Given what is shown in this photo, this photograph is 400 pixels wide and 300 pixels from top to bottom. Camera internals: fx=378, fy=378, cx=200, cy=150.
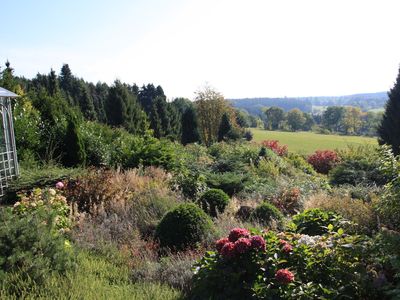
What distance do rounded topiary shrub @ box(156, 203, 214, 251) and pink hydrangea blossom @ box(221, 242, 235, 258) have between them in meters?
1.60

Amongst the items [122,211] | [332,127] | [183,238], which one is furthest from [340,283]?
[332,127]

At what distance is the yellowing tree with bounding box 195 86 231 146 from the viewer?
A: 38.8 metres

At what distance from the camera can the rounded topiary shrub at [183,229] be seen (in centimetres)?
496

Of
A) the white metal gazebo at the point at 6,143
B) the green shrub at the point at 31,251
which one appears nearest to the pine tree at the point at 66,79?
the white metal gazebo at the point at 6,143

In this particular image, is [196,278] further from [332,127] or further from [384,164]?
[332,127]

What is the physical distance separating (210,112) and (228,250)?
36.1 metres

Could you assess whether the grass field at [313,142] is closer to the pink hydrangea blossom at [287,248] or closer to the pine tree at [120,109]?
the pine tree at [120,109]

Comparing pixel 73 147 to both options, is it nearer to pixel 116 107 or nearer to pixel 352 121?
pixel 116 107

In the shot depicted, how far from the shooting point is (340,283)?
3074mm

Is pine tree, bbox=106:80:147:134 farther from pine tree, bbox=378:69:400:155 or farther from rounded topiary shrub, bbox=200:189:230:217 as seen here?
rounded topiary shrub, bbox=200:189:230:217

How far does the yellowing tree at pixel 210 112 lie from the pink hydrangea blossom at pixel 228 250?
35.3m

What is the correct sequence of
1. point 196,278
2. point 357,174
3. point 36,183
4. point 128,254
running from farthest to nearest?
1. point 357,174
2. point 36,183
3. point 128,254
4. point 196,278

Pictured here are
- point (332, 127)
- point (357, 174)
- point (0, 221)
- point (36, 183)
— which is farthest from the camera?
point (332, 127)

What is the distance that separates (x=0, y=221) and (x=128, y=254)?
148 cm
